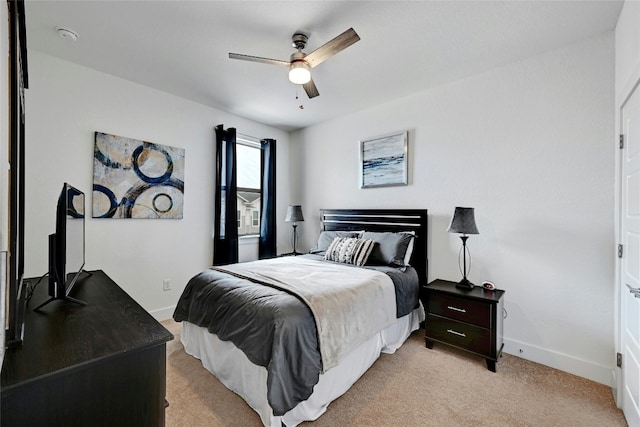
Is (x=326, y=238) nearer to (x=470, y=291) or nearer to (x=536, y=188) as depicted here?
(x=470, y=291)

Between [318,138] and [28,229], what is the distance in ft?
10.9

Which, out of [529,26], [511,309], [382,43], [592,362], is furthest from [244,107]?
[592,362]

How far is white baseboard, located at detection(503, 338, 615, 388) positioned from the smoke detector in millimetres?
4386

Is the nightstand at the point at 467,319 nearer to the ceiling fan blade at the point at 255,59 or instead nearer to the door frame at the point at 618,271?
the door frame at the point at 618,271

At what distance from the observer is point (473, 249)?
2805 millimetres

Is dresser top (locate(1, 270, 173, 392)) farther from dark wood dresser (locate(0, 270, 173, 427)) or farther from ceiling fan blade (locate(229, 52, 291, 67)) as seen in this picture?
ceiling fan blade (locate(229, 52, 291, 67))

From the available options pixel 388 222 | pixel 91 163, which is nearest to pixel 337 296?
pixel 388 222

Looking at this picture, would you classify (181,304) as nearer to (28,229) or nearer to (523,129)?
(28,229)

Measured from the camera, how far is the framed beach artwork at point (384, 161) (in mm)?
3346

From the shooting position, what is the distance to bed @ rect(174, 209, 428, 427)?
1.63 meters

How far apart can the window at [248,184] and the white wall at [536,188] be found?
2.21 metres

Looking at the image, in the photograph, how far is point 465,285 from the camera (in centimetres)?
263

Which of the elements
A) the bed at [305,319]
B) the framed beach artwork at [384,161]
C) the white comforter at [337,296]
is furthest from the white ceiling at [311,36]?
the white comforter at [337,296]

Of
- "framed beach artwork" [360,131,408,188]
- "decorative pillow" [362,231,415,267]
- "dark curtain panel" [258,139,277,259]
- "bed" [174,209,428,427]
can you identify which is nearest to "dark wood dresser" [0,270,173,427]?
"bed" [174,209,428,427]
